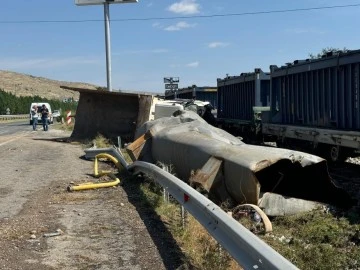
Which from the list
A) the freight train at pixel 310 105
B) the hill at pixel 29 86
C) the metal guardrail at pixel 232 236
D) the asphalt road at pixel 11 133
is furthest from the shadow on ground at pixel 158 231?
the hill at pixel 29 86

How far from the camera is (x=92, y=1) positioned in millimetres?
28719

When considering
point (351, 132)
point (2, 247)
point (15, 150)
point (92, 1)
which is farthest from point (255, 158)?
point (92, 1)

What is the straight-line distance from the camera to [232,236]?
406 cm

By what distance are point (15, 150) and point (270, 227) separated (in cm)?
1173

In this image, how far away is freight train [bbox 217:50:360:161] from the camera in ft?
36.9

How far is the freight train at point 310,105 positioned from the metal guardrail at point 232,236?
6.17 meters

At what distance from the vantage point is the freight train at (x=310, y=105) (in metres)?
11.3

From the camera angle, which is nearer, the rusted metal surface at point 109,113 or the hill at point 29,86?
the rusted metal surface at point 109,113

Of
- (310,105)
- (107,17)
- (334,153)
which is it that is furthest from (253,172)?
(107,17)

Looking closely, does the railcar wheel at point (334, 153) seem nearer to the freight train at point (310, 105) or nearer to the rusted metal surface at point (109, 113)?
the freight train at point (310, 105)

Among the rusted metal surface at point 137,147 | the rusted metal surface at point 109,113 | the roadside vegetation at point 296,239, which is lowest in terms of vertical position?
the roadside vegetation at point 296,239

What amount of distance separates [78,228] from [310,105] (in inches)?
341

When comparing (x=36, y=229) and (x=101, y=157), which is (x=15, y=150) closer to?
(x=101, y=157)

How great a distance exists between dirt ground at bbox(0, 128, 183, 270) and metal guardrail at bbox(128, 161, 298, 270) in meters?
A: 0.46
